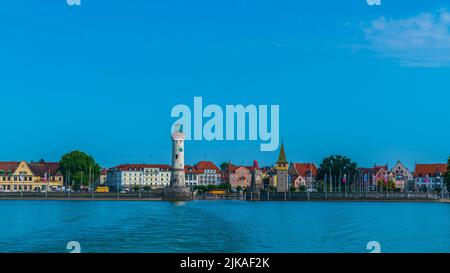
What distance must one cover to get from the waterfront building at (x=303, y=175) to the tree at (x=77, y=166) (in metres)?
49.2

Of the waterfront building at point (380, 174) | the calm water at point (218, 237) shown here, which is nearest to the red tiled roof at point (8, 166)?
the waterfront building at point (380, 174)

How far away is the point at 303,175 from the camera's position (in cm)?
16212

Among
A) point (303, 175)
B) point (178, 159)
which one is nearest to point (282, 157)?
point (303, 175)

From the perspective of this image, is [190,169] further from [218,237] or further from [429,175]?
[218,237]

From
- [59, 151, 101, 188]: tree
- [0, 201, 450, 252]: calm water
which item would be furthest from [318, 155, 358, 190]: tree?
[0, 201, 450, 252]: calm water

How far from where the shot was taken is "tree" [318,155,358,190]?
142 metres

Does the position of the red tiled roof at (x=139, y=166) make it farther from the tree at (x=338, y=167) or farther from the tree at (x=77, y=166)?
the tree at (x=338, y=167)

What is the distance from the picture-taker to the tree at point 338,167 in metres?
142

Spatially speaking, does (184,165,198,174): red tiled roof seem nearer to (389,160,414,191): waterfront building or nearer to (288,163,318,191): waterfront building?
(288,163,318,191): waterfront building

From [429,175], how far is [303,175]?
98.5 feet

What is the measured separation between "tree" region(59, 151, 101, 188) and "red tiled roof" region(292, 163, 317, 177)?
51.2 meters
